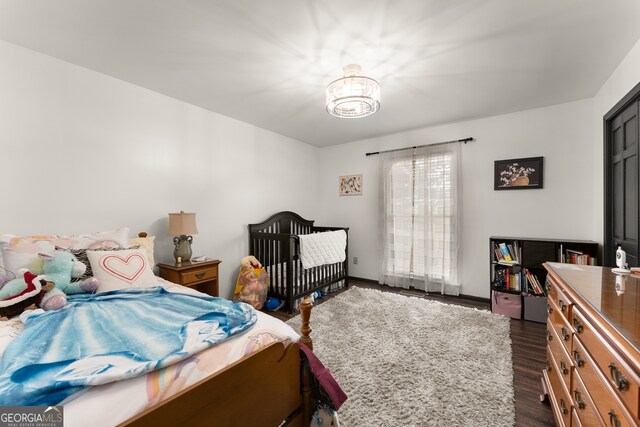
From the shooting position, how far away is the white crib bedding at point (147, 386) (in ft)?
2.53

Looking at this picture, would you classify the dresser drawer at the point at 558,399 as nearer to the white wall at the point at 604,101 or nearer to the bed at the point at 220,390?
the bed at the point at 220,390

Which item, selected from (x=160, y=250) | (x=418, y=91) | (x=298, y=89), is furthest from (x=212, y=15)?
(x=160, y=250)

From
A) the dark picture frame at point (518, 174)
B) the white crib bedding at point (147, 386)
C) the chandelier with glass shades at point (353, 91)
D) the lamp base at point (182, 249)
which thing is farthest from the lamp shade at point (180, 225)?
the dark picture frame at point (518, 174)

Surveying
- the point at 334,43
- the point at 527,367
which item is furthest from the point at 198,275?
the point at 527,367

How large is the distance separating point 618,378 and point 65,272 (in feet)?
8.70

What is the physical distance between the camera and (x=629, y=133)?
7.23 ft

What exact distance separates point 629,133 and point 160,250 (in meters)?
4.38

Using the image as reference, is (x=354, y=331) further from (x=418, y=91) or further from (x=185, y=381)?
(x=418, y=91)

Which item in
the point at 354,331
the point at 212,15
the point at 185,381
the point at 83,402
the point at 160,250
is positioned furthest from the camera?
the point at 160,250

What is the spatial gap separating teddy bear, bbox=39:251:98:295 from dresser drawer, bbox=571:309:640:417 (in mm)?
2503

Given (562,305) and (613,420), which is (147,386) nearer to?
(613,420)

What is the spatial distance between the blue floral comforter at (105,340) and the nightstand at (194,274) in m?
0.92

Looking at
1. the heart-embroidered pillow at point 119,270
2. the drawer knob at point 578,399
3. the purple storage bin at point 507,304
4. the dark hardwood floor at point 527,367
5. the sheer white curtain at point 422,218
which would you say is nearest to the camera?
the drawer knob at point 578,399

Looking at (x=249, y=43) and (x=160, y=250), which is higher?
(x=249, y=43)
